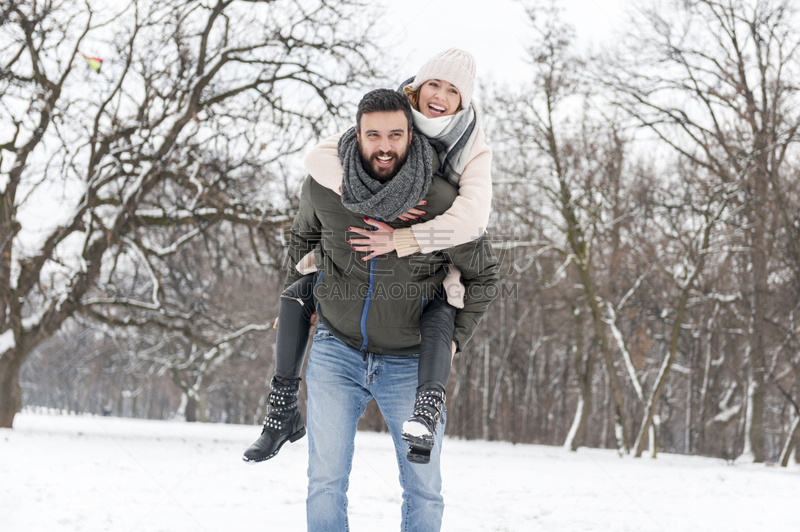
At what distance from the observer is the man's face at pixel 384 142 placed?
201 cm

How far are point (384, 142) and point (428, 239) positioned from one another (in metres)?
0.38

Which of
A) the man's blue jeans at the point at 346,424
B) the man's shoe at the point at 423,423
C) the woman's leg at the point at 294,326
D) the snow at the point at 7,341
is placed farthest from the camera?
the snow at the point at 7,341

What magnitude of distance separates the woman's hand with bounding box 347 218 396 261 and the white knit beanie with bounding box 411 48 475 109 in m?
0.74

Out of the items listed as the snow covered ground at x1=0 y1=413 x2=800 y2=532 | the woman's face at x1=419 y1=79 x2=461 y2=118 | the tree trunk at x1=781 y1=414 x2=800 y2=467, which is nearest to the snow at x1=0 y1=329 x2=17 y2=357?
the snow covered ground at x1=0 y1=413 x2=800 y2=532

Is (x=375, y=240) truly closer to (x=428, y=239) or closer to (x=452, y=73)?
(x=428, y=239)

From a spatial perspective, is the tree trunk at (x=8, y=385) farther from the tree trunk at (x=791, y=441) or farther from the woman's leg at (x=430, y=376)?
the tree trunk at (x=791, y=441)

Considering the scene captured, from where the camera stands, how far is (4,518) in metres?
3.39

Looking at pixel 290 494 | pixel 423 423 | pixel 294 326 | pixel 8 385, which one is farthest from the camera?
pixel 8 385

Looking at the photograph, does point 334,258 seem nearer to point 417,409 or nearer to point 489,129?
point 417,409

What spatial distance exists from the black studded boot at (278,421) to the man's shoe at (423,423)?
1.84 feet

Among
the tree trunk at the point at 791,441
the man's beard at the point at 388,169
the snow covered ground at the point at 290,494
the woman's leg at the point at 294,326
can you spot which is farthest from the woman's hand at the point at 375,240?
the tree trunk at the point at 791,441

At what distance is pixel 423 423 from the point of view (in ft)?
6.29

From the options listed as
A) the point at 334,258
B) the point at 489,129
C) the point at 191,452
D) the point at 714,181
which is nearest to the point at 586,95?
the point at 489,129

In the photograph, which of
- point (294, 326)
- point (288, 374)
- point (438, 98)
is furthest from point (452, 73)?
point (288, 374)
